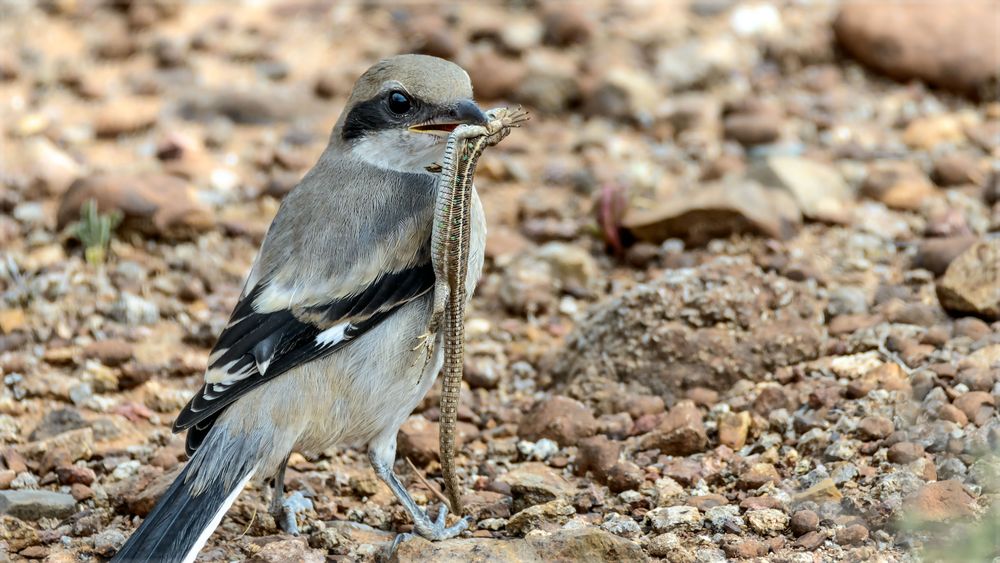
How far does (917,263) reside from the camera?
17.8 feet

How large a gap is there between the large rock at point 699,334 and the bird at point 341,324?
0.97m

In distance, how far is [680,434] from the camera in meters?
4.24

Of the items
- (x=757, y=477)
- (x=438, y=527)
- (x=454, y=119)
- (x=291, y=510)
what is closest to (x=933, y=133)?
(x=757, y=477)

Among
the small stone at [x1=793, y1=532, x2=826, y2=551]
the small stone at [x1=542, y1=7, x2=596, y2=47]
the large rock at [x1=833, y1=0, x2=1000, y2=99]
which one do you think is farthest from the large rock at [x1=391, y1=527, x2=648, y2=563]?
the small stone at [x1=542, y1=7, x2=596, y2=47]

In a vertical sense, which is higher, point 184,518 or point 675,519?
point 184,518

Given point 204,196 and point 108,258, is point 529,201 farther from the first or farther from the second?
point 108,258

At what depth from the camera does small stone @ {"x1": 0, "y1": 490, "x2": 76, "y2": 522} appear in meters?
3.91

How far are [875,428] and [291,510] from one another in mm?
2010

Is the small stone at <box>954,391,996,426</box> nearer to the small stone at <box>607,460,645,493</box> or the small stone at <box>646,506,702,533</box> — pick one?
the small stone at <box>646,506,702,533</box>

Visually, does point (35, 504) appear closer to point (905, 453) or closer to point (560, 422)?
point (560, 422)

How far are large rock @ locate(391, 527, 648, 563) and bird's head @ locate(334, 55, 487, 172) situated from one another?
138 centimetres


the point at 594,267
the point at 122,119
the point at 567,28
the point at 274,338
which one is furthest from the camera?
the point at 567,28

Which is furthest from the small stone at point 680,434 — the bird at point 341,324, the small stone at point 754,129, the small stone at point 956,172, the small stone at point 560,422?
the small stone at point 754,129

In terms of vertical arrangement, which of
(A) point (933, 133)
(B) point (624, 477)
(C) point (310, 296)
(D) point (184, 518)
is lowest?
(A) point (933, 133)
